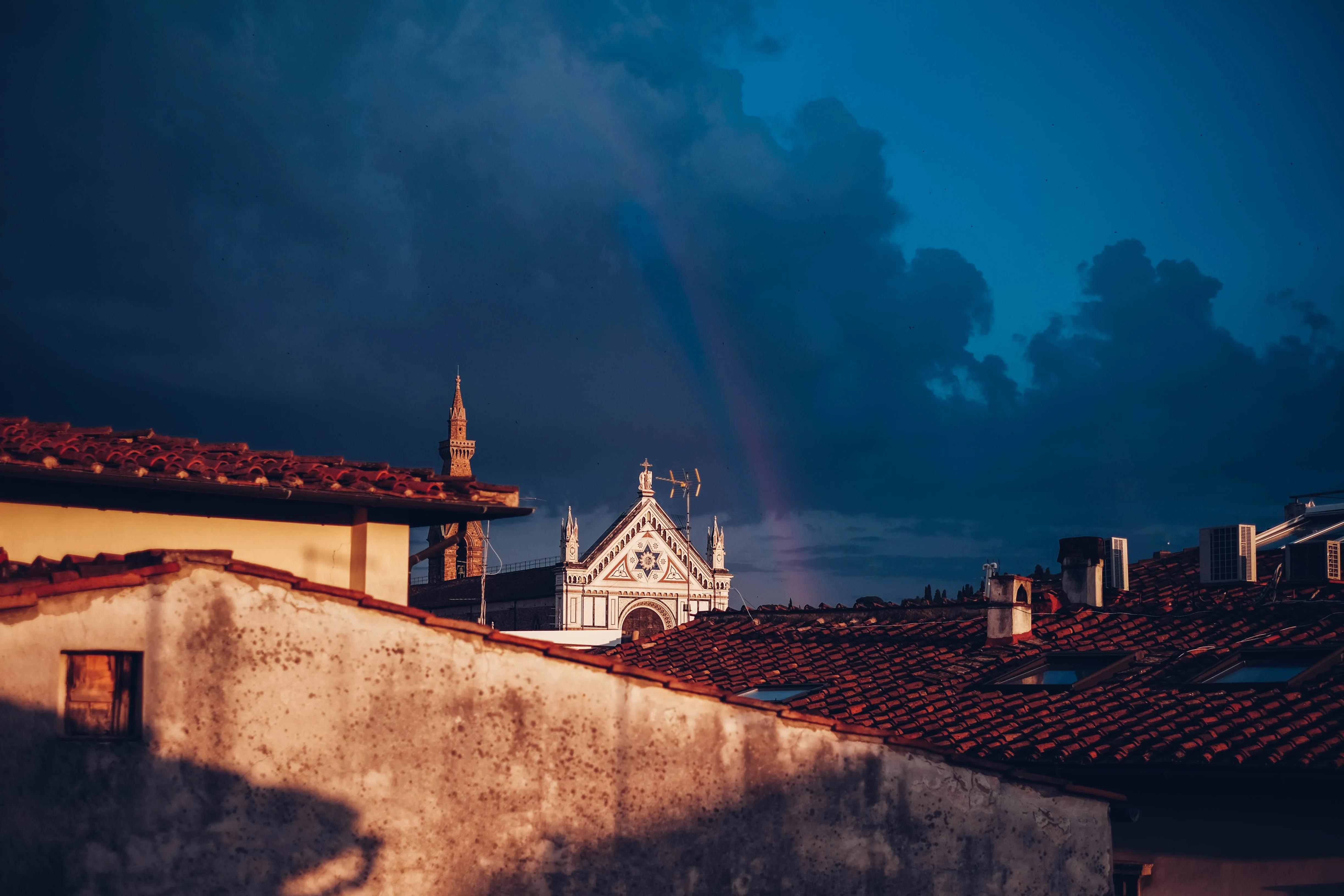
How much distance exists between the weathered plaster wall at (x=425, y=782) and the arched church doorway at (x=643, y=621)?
2243 inches

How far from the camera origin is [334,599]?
993cm

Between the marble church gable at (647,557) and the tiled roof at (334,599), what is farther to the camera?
the marble church gable at (647,557)

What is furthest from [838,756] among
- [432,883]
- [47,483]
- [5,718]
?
[47,483]

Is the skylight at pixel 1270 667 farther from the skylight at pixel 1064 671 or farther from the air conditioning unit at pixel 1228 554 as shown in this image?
the air conditioning unit at pixel 1228 554

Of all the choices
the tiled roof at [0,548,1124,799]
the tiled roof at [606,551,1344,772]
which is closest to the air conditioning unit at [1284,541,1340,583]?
the tiled roof at [606,551,1344,772]

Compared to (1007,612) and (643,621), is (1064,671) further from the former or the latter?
(643,621)

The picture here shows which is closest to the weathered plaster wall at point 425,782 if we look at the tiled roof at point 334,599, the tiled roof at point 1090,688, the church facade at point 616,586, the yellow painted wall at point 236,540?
the tiled roof at point 334,599

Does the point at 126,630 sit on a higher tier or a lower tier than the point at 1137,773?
higher

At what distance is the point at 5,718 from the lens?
28.7 ft

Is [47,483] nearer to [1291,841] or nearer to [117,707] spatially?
[117,707]

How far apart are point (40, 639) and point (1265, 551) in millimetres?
22988

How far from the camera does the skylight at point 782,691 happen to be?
717 inches

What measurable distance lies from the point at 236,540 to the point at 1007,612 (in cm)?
1264

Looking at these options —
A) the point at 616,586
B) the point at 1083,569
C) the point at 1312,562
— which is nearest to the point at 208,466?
the point at 1083,569
